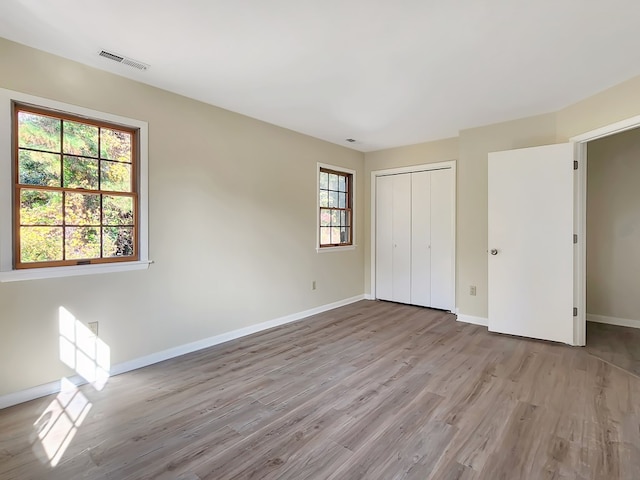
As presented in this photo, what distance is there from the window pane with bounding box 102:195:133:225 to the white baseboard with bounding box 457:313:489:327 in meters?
4.14

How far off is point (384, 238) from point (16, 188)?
4625 millimetres

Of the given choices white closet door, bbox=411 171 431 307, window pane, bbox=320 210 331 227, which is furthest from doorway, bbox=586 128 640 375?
window pane, bbox=320 210 331 227

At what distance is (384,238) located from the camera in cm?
555

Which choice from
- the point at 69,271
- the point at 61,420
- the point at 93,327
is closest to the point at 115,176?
the point at 69,271

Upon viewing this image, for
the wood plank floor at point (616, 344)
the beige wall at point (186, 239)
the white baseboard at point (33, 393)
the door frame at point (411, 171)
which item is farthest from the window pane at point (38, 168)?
the wood plank floor at point (616, 344)

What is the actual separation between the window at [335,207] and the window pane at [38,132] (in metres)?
3.11

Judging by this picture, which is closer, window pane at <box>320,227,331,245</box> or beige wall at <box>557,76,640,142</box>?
beige wall at <box>557,76,640,142</box>

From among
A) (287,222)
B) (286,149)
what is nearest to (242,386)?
(287,222)

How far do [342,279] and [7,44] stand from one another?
4.47 metres

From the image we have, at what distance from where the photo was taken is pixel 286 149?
4.33 metres

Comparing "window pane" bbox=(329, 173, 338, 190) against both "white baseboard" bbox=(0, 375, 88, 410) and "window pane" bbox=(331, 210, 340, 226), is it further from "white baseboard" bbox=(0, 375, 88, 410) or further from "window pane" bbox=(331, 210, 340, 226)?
"white baseboard" bbox=(0, 375, 88, 410)

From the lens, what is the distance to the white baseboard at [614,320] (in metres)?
4.12

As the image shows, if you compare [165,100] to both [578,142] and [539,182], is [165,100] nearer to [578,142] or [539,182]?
[539,182]

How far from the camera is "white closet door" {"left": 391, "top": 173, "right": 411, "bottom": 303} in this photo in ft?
17.2
